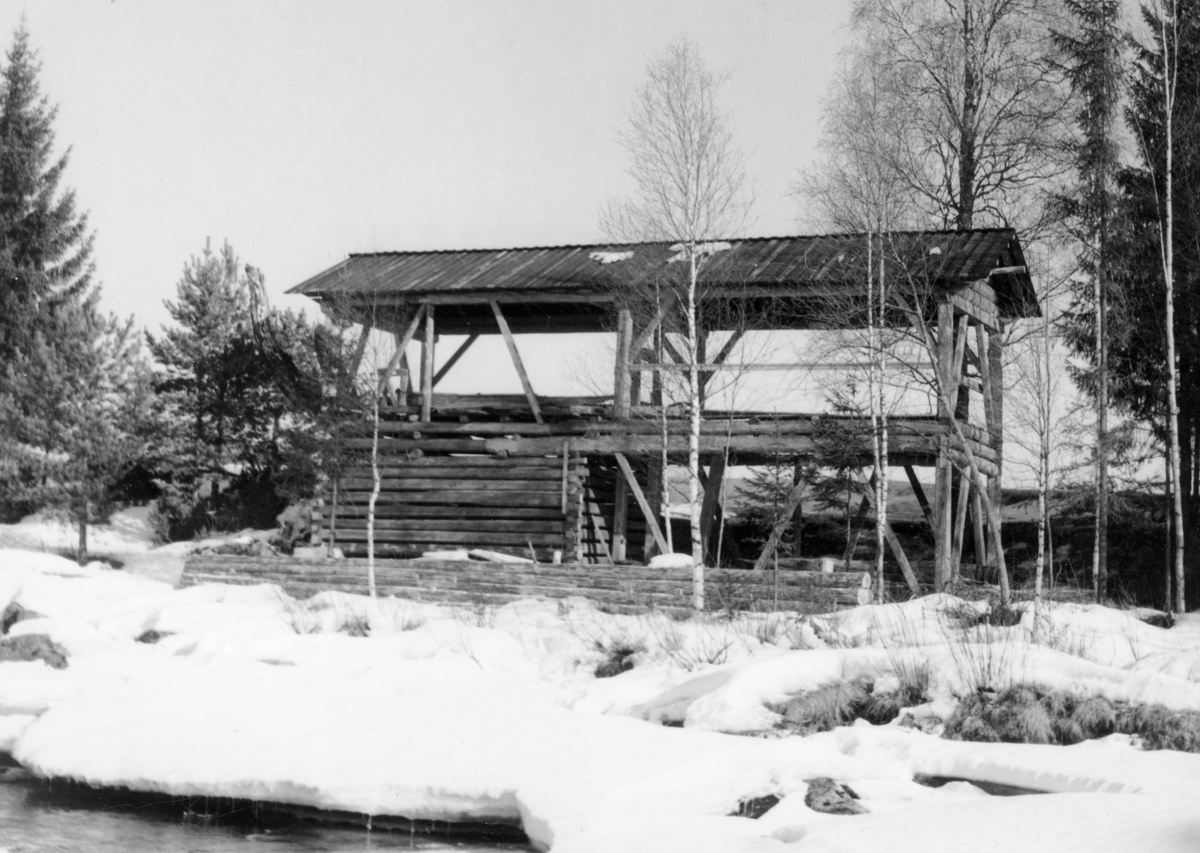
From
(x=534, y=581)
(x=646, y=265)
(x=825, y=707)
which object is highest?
(x=646, y=265)

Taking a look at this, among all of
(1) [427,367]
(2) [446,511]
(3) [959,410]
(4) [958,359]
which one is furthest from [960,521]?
(1) [427,367]

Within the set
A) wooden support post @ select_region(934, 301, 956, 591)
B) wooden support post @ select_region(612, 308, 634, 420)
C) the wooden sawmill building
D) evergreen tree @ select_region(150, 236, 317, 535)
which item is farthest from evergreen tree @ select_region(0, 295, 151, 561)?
wooden support post @ select_region(934, 301, 956, 591)

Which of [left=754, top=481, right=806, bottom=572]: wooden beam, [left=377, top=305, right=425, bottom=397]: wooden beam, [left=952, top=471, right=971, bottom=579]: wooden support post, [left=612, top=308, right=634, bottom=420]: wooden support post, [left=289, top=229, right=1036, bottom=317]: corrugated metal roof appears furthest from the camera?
[left=377, top=305, right=425, bottom=397]: wooden beam

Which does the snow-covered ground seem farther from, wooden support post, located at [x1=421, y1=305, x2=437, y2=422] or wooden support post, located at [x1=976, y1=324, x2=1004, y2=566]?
wooden support post, located at [x1=421, y1=305, x2=437, y2=422]

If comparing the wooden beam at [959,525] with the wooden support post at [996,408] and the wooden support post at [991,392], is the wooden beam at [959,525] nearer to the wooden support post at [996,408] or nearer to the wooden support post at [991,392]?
the wooden support post at [991,392]

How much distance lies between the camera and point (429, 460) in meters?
20.7

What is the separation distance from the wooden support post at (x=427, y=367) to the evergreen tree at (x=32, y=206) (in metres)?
13.4

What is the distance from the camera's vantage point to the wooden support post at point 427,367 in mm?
20766

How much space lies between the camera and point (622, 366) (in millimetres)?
19344

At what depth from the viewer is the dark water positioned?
7582 mm

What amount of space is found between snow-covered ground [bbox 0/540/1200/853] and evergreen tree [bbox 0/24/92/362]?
1820 centimetres

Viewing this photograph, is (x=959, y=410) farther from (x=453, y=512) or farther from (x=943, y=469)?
(x=453, y=512)

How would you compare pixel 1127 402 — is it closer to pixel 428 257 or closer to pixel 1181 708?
pixel 428 257

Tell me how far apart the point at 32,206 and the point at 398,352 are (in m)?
15.8
